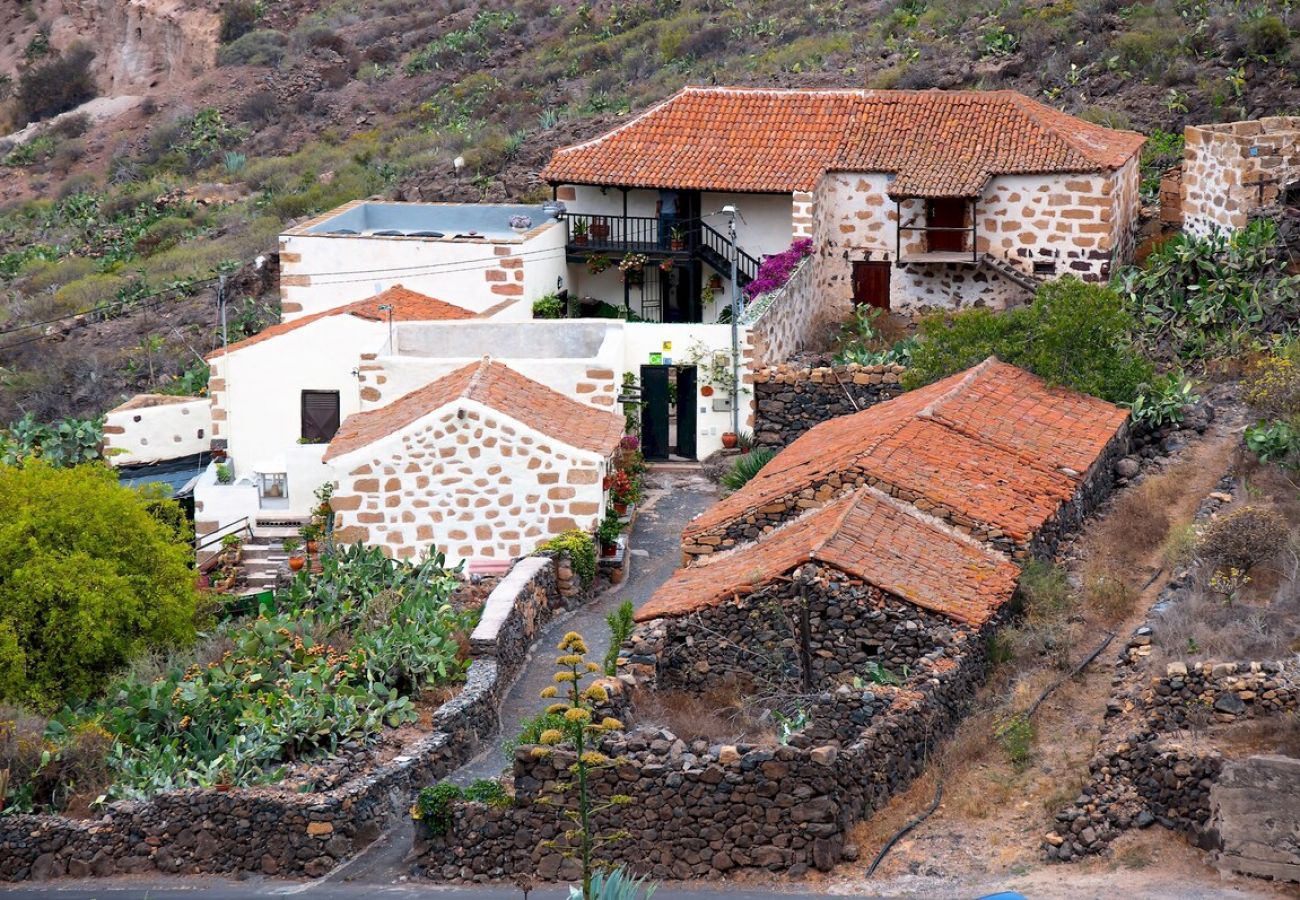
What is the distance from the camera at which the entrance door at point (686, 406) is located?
116ft

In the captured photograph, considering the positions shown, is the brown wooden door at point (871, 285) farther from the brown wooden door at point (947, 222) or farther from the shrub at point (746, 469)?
the shrub at point (746, 469)

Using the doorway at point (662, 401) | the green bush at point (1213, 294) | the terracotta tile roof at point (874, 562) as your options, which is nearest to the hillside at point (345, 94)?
the green bush at point (1213, 294)

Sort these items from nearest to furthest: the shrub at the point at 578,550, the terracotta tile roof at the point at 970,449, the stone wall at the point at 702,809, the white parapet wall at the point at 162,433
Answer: the stone wall at the point at 702,809 → the terracotta tile roof at the point at 970,449 → the shrub at the point at 578,550 → the white parapet wall at the point at 162,433

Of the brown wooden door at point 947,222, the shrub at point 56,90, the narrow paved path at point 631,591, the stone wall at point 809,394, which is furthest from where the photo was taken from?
the shrub at point 56,90

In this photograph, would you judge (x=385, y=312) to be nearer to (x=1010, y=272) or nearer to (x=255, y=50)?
(x=1010, y=272)

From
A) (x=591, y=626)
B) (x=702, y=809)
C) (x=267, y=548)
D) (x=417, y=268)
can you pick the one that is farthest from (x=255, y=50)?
(x=702, y=809)

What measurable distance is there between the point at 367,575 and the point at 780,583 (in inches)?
301

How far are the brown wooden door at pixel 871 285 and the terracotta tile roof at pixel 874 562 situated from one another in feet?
49.8

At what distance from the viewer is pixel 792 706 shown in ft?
71.3

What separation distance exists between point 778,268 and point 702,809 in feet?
64.0

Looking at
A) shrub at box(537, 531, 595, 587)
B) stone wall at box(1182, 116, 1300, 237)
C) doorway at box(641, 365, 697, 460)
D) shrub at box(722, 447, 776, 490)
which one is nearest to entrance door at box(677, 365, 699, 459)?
doorway at box(641, 365, 697, 460)

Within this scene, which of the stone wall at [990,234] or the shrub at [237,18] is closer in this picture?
the stone wall at [990,234]

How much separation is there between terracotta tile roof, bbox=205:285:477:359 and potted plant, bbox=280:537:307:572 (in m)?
4.73

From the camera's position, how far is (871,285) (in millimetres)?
39938
